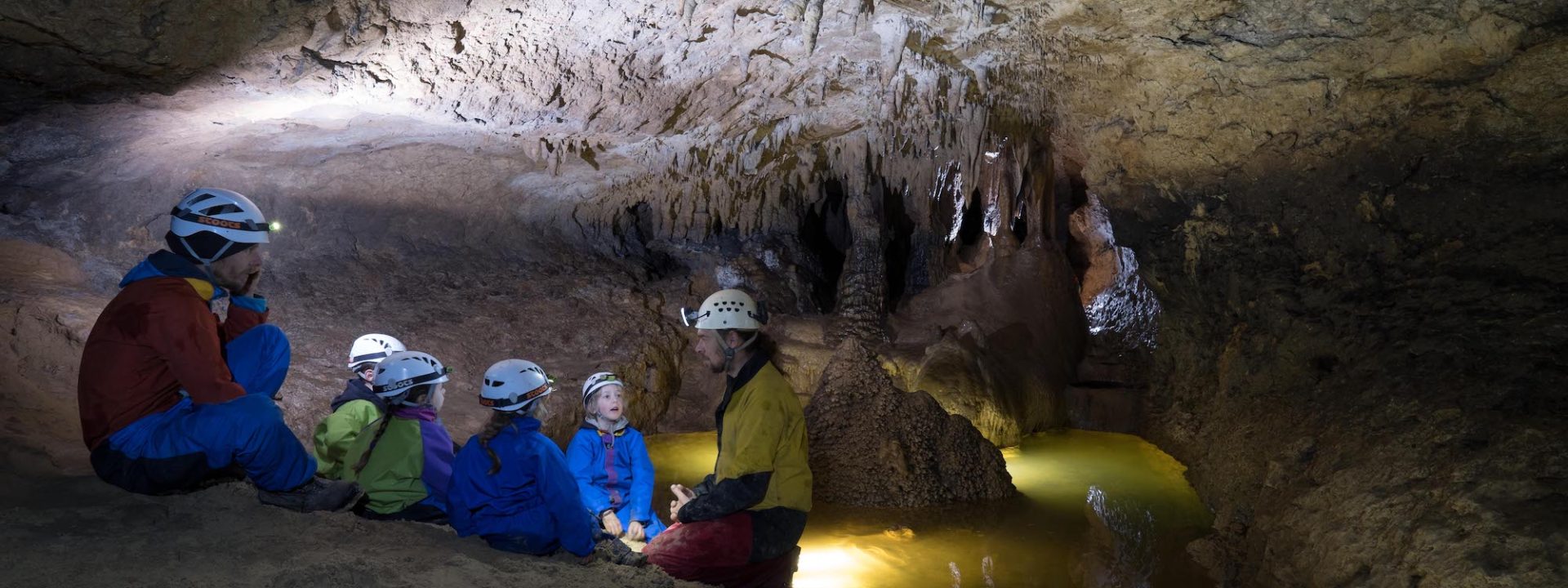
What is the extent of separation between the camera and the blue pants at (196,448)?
2.68 metres

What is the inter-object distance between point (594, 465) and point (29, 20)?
9.85 ft

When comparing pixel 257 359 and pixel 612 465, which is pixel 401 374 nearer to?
pixel 257 359

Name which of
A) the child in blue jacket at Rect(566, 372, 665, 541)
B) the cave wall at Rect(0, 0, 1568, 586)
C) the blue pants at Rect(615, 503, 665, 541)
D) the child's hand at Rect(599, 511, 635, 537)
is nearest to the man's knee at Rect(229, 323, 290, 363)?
the child in blue jacket at Rect(566, 372, 665, 541)

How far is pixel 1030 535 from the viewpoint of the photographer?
514 cm

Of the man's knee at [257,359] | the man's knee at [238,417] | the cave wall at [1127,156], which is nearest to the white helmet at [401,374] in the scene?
the man's knee at [257,359]

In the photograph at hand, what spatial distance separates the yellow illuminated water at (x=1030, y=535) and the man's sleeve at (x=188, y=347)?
8.21ft

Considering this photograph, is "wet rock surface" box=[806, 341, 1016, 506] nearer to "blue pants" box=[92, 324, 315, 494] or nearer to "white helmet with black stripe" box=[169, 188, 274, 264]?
"blue pants" box=[92, 324, 315, 494]

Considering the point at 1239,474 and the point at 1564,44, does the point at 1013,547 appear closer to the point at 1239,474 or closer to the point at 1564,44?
the point at 1239,474

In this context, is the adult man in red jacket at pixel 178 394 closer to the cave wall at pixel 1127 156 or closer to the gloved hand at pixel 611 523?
the gloved hand at pixel 611 523

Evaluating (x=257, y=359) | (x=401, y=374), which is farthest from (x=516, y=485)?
(x=257, y=359)

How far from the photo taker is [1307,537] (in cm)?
384

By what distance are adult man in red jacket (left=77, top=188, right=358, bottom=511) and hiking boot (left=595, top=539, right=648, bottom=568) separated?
863 mm

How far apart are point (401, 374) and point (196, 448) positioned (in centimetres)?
62

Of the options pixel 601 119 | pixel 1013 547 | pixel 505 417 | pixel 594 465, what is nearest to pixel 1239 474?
pixel 1013 547
